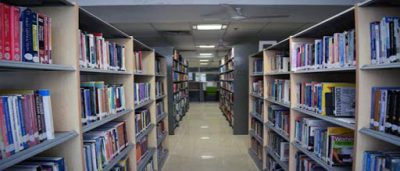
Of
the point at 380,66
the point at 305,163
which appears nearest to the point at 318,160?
the point at 305,163

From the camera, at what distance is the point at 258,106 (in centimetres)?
413

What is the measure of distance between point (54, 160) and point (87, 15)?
0.89 m

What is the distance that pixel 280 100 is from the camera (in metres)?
2.96

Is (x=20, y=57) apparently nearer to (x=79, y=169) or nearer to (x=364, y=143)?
(x=79, y=169)

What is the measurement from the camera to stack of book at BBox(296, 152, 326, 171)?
2.09 meters

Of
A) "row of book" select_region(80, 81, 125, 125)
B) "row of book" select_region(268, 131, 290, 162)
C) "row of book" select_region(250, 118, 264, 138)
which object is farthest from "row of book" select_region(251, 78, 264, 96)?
"row of book" select_region(80, 81, 125, 125)

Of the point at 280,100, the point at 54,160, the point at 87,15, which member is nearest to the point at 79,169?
the point at 54,160

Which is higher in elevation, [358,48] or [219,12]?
[219,12]

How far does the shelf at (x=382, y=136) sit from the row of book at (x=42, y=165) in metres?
1.64

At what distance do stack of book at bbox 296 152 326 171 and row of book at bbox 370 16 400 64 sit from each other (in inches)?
43.4

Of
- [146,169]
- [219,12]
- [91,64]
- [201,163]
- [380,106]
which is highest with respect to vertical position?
[219,12]

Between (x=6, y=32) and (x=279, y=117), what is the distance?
8.91 ft

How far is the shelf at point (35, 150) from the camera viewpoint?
35.3 inches

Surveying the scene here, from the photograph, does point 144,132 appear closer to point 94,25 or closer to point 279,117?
point 94,25
